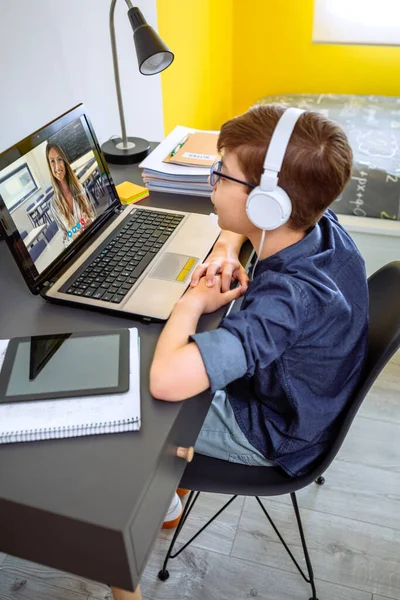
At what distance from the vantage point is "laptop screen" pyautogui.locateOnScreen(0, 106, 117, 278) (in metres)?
0.92

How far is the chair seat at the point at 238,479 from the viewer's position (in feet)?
3.17

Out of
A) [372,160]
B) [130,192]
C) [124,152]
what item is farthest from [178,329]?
[372,160]

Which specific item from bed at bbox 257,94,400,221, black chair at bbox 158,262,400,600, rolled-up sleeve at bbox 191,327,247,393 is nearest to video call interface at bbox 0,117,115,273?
rolled-up sleeve at bbox 191,327,247,393

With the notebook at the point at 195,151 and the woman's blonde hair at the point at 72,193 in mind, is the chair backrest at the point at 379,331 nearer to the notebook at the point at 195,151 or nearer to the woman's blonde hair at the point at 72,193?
the notebook at the point at 195,151

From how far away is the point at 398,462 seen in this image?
156 cm

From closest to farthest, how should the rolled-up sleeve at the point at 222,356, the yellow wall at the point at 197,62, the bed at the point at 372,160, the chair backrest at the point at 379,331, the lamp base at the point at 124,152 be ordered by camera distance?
the rolled-up sleeve at the point at 222,356, the chair backrest at the point at 379,331, the lamp base at the point at 124,152, the bed at the point at 372,160, the yellow wall at the point at 197,62

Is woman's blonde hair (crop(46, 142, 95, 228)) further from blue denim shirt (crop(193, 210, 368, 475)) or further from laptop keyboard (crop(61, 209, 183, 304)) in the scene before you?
blue denim shirt (crop(193, 210, 368, 475))

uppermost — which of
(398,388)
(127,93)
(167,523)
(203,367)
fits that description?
(203,367)

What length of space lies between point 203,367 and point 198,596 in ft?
2.60

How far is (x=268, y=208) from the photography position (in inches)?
32.7

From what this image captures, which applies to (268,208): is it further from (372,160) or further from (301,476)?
(372,160)

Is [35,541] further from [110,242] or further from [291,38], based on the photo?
[291,38]

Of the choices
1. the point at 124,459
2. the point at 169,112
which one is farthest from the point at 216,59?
the point at 124,459

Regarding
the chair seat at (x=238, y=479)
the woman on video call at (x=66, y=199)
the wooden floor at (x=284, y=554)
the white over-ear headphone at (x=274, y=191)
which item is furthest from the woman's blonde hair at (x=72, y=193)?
Result: the wooden floor at (x=284, y=554)
